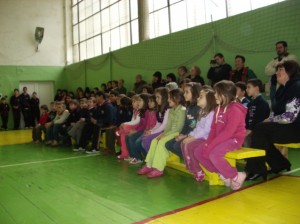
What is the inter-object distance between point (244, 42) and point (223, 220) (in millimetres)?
4742

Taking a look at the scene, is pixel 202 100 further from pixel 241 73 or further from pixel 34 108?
pixel 34 108

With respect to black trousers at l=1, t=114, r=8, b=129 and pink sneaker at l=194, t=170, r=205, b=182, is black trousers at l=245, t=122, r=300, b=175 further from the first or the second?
black trousers at l=1, t=114, r=8, b=129

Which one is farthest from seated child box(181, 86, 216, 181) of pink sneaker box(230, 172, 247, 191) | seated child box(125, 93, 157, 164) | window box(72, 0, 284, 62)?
window box(72, 0, 284, 62)

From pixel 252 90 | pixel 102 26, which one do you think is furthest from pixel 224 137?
pixel 102 26

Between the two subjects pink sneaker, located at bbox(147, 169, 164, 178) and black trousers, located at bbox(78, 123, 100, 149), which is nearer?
pink sneaker, located at bbox(147, 169, 164, 178)

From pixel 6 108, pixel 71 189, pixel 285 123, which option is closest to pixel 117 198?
pixel 71 189

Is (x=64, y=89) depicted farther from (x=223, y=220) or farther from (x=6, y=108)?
(x=223, y=220)

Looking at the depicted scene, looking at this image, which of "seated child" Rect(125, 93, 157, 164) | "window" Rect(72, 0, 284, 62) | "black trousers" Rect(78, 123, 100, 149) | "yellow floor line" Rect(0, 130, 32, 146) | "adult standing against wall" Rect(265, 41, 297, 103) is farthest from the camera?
"yellow floor line" Rect(0, 130, 32, 146)

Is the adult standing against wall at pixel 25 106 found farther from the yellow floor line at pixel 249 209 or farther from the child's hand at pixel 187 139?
the yellow floor line at pixel 249 209

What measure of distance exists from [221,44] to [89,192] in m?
4.74

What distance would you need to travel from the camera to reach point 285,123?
327 cm

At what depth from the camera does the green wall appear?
5734 millimetres

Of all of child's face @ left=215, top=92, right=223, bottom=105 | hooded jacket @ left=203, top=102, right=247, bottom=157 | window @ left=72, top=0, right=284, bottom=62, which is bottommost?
hooded jacket @ left=203, top=102, right=247, bottom=157

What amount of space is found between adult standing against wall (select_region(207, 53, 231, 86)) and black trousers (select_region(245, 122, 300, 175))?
276cm
